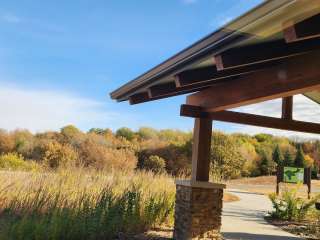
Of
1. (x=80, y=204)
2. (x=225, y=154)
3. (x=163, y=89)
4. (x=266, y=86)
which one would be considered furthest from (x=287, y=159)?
(x=266, y=86)

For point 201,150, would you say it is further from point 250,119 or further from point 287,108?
point 287,108

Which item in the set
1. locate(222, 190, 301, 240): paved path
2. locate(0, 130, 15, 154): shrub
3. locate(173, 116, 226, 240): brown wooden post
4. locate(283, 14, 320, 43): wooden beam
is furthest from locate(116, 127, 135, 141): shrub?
locate(283, 14, 320, 43): wooden beam

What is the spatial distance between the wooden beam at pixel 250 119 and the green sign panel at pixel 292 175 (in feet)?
36.2

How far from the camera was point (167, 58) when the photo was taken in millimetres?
5379

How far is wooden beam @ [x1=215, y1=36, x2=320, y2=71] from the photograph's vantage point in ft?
15.2

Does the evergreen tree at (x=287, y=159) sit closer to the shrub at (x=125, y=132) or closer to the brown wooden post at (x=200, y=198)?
the shrub at (x=125, y=132)

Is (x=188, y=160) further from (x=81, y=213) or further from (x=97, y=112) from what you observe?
(x=81, y=213)

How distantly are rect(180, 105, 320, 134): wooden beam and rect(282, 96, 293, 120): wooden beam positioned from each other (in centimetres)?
9

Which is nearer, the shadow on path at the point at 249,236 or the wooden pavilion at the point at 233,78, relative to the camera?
the wooden pavilion at the point at 233,78

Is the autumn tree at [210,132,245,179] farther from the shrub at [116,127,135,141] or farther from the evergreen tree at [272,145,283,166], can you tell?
the shrub at [116,127,135,141]

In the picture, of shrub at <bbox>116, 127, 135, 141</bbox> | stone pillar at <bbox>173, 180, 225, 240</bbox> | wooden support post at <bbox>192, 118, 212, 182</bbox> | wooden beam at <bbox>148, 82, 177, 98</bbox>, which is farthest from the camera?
shrub at <bbox>116, 127, 135, 141</bbox>

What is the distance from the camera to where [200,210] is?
24.0 ft

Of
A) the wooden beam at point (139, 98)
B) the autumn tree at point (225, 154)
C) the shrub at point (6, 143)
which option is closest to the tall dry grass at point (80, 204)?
the wooden beam at point (139, 98)

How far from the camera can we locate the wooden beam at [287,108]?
26.6ft
